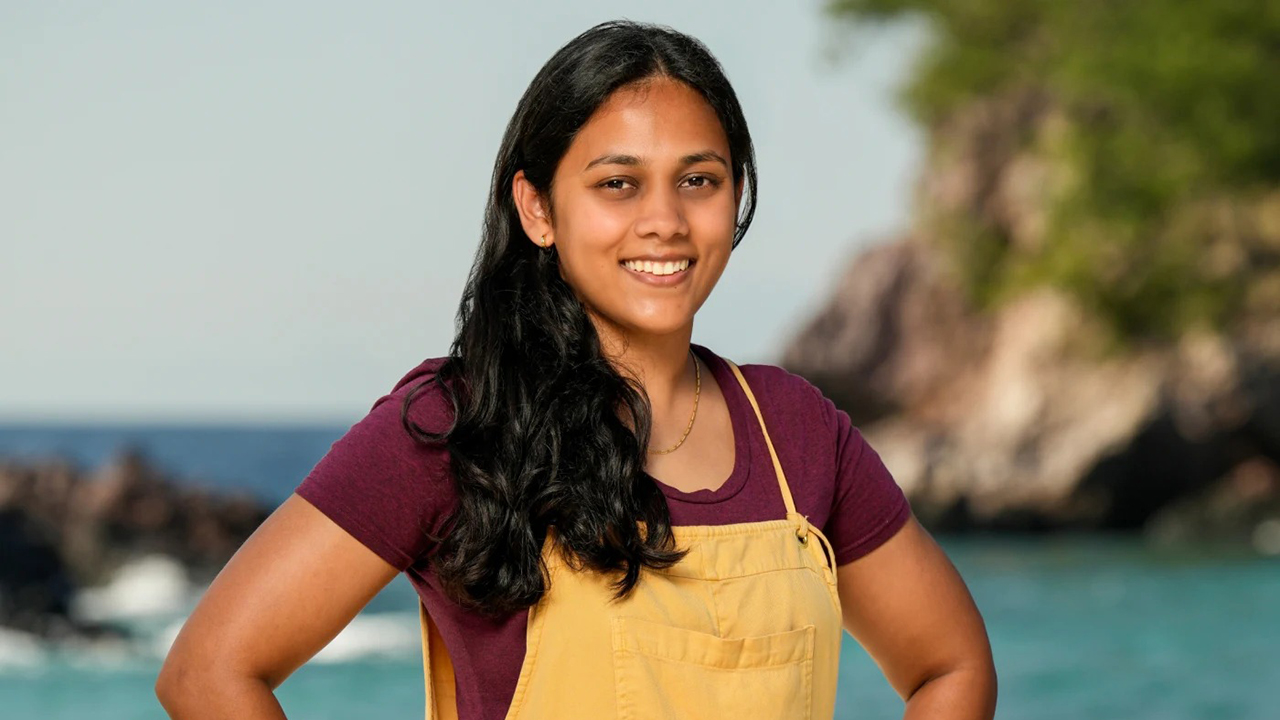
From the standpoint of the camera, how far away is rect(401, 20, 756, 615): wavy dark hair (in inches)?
65.8

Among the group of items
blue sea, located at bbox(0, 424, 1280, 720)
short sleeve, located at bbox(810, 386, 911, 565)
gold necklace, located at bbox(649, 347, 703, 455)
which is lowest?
blue sea, located at bbox(0, 424, 1280, 720)

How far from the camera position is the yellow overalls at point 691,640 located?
169 cm

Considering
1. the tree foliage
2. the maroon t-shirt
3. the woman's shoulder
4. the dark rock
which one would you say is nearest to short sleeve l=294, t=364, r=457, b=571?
the maroon t-shirt

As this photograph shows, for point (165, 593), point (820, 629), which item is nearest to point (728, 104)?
point (820, 629)

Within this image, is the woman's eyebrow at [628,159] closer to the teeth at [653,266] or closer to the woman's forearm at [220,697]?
the teeth at [653,266]

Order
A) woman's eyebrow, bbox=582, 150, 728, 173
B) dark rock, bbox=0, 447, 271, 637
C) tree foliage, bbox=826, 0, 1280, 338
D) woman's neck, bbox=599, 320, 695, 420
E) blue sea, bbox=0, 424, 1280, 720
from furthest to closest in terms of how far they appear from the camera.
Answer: tree foliage, bbox=826, 0, 1280, 338, dark rock, bbox=0, 447, 271, 637, blue sea, bbox=0, 424, 1280, 720, woman's neck, bbox=599, 320, 695, 420, woman's eyebrow, bbox=582, 150, 728, 173

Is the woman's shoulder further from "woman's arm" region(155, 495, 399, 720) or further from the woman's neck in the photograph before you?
"woman's arm" region(155, 495, 399, 720)

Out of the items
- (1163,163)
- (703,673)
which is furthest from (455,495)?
(1163,163)

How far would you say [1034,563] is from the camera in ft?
54.1

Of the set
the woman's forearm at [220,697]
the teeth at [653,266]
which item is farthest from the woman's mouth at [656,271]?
the woman's forearm at [220,697]

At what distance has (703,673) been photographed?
5.62ft

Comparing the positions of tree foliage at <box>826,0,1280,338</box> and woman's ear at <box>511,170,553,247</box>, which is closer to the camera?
woman's ear at <box>511,170,553,247</box>

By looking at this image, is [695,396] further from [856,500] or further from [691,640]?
[691,640]

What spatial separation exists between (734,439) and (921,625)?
1.20ft
